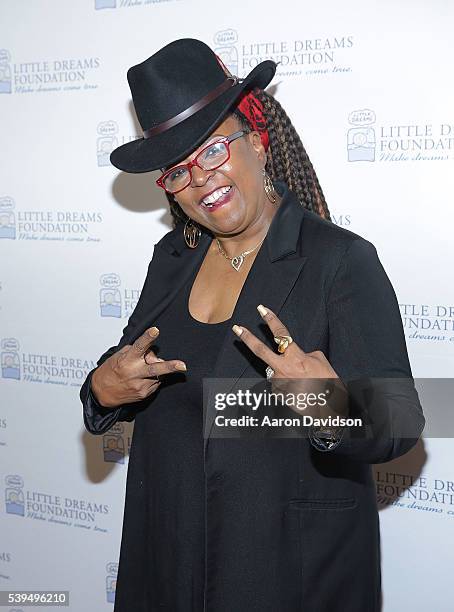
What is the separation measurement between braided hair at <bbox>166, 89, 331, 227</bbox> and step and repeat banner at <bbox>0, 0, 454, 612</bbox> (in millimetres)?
394

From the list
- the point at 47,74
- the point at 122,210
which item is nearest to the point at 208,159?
the point at 122,210

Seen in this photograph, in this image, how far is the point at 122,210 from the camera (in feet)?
7.35

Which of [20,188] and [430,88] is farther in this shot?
[20,188]

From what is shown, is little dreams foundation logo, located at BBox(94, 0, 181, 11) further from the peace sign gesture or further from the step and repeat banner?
the peace sign gesture

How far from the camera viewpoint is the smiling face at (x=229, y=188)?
4.30ft

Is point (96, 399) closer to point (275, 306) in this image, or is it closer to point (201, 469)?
point (201, 469)

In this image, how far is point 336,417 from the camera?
111cm

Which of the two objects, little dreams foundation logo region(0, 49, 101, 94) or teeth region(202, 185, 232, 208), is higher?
little dreams foundation logo region(0, 49, 101, 94)

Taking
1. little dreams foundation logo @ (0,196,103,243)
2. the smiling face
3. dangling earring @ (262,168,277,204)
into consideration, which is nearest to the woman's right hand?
the smiling face

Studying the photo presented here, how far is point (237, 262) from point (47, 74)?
3.77ft

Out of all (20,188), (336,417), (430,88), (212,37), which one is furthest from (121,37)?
(336,417)

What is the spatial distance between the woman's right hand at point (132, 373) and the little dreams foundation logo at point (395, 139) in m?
0.85

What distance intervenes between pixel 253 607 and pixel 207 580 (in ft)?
0.31

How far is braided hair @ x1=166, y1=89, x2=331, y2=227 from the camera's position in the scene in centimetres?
150
